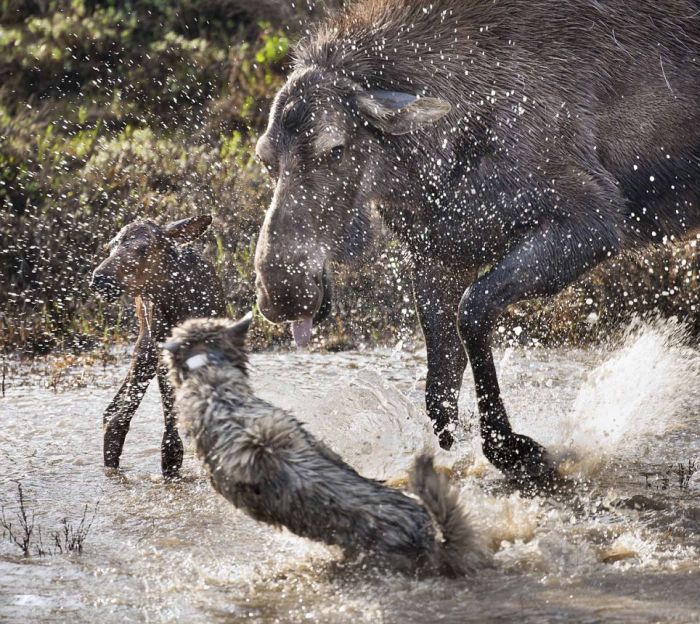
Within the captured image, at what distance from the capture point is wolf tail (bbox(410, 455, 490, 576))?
4.23 meters

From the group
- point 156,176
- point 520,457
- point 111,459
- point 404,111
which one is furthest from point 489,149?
point 156,176

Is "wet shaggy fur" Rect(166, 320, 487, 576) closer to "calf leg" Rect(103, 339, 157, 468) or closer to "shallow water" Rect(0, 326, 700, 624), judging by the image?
"shallow water" Rect(0, 326, 700, 624)

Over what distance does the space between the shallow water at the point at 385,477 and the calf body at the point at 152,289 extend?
318 mm

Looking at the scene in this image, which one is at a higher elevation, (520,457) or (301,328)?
(301,328)

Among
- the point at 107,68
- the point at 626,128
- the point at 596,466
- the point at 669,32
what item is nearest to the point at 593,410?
the point at 596,466

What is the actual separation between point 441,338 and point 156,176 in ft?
17.8

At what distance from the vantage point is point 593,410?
6672 millimetres

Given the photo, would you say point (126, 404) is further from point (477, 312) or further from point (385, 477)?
point (477, 312)

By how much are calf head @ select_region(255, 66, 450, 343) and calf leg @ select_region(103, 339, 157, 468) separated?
976 mm

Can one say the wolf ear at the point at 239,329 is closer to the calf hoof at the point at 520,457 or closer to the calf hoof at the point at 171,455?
the calf hoof at the point at 171,455

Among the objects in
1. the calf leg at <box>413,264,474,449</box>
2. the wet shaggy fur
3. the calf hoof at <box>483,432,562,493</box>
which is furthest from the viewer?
the calf leg at <box>413,264,474,449</box>

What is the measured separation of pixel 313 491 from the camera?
4.38m

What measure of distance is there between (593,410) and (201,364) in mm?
2715

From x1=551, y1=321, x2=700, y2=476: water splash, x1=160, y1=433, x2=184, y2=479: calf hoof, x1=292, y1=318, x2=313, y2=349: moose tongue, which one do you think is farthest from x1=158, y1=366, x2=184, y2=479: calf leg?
x1=551, y1=321, x2=700, y2=476: water splash
